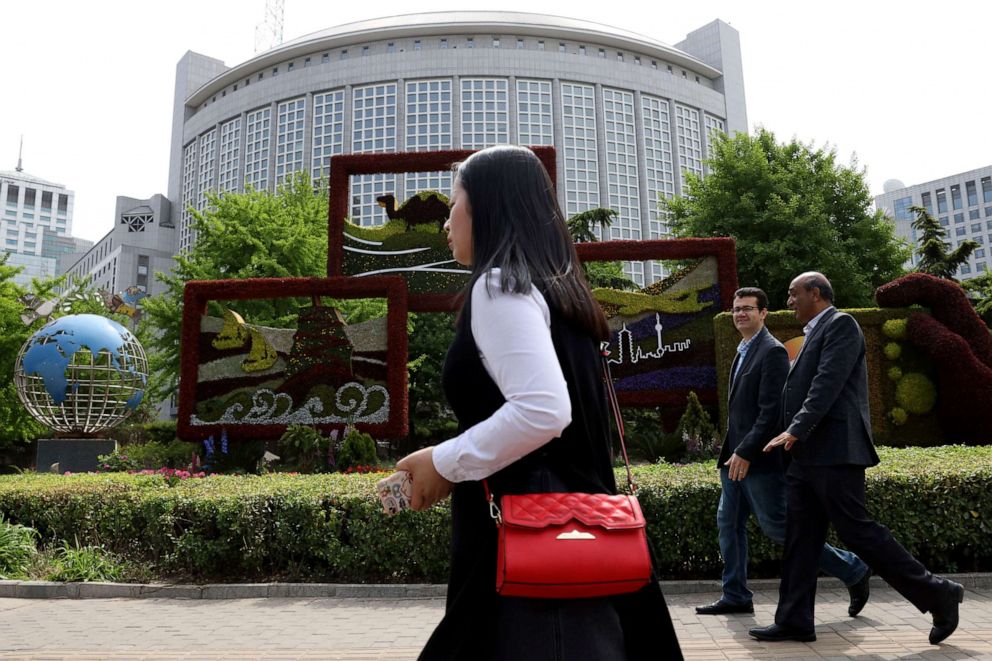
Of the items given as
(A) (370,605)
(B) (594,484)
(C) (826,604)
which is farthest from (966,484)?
(B) (594,484)

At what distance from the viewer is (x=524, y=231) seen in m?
1.71

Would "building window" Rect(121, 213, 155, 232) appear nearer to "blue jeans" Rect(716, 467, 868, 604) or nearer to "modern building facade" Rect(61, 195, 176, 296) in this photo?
"modern building facade" Rect(61, 195, 176, 296)

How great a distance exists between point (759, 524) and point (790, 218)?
22507 mm

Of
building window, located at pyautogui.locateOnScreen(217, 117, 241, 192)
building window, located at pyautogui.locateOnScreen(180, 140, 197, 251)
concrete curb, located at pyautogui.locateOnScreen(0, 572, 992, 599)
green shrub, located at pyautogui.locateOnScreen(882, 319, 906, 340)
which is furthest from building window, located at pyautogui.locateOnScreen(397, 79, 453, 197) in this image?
concrete curb, located at pyautogui.locateOnScreen(0, 572, 992, 599)

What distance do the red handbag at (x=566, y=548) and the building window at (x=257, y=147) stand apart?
6498cm

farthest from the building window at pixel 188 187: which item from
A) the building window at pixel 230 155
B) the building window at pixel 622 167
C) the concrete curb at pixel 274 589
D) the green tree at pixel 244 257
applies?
the concrete curb at pixel 274 589

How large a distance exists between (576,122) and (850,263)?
40.3 m

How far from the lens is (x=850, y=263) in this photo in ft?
81.3

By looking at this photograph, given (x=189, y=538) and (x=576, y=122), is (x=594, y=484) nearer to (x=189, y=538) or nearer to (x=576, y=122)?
(x=189, y=538)

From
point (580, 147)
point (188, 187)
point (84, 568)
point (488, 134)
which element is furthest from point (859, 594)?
point (188, 187)

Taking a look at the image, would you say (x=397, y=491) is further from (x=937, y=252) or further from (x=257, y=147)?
(x=257, y=147)

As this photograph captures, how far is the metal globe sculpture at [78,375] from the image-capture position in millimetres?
13516

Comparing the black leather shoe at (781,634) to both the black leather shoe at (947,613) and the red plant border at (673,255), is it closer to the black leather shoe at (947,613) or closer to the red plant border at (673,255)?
the black leather shoe at (947,613)

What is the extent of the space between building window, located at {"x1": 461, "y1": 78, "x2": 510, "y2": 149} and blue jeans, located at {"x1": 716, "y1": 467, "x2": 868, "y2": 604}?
55.7m
